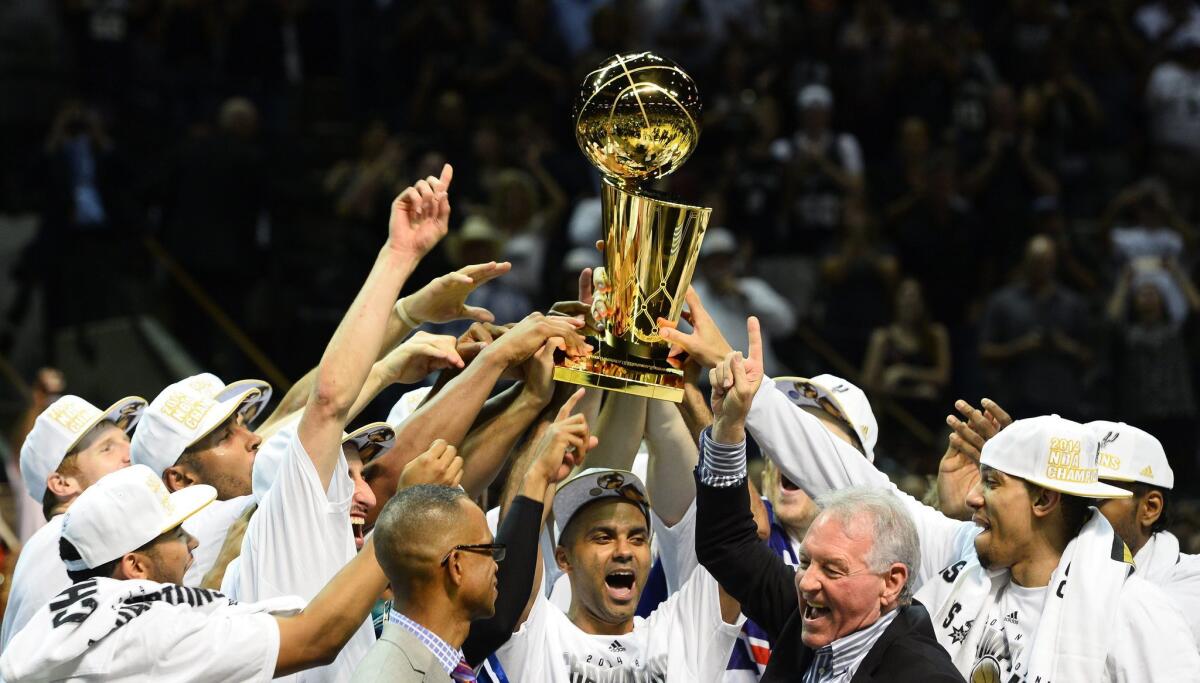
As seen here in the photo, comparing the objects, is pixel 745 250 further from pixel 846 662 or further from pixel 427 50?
pixel 846 662

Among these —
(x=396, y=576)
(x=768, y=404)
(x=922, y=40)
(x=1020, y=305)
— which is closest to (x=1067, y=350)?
(x=1020, y=305)

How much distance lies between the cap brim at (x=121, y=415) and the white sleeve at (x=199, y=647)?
1684mm

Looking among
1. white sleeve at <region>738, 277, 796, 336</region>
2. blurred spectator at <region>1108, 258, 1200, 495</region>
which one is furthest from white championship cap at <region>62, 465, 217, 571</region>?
blurred spectator at <region>1108, 258, 1200, 495</region>

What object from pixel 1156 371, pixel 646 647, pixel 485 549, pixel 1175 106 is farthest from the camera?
pixel 1175 106

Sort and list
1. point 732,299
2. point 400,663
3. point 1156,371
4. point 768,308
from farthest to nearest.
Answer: point 1156,371 → point 768,308 → point 732,299 → point 400,663

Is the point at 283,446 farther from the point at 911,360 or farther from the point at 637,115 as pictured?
the point at 911,360

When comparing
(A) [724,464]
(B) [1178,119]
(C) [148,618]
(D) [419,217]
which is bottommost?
(C) [148,618]

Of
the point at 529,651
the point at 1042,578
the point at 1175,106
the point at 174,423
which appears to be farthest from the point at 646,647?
the point at 1175,106

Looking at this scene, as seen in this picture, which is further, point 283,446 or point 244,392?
point 244,392

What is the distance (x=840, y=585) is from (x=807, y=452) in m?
0.81

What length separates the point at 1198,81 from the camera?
12.5 metres

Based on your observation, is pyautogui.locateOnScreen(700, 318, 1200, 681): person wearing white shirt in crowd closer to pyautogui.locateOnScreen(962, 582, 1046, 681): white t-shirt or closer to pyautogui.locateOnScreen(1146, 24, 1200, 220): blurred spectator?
pyautogui.locateOnScreen(962, 582, 1046, 681): white t-shirt

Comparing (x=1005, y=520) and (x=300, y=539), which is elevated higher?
(x=1005, y=520)

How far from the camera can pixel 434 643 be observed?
3818 mm
